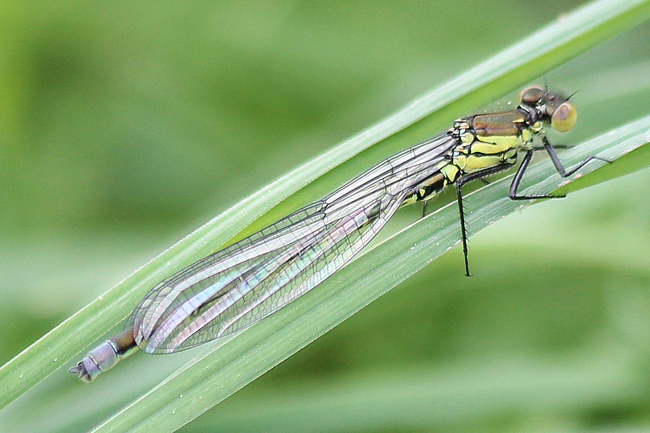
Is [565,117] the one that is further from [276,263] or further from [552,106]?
[276,263]

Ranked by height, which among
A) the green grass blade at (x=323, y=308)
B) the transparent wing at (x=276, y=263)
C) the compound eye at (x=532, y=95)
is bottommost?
the green grass blade at (x=323, y=308)

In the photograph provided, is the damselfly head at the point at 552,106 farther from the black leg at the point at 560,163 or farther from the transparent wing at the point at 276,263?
the transparent wing at the point at 276,263

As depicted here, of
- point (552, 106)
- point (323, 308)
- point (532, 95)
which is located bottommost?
point (323, 308)

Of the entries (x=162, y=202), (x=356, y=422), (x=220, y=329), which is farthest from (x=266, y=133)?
(x=356, y=422)

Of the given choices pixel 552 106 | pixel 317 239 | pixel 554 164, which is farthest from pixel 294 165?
pixel 554 164

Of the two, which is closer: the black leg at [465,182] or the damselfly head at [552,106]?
the black leg at [465,182]

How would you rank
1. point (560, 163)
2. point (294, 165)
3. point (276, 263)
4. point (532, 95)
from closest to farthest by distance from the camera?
1. point (560, 163)
2. point (276, 263)
3. point (532, 95)
4. point (294, 165)

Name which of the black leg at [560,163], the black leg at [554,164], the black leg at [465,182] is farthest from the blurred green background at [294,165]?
the black leg at [560,163]
